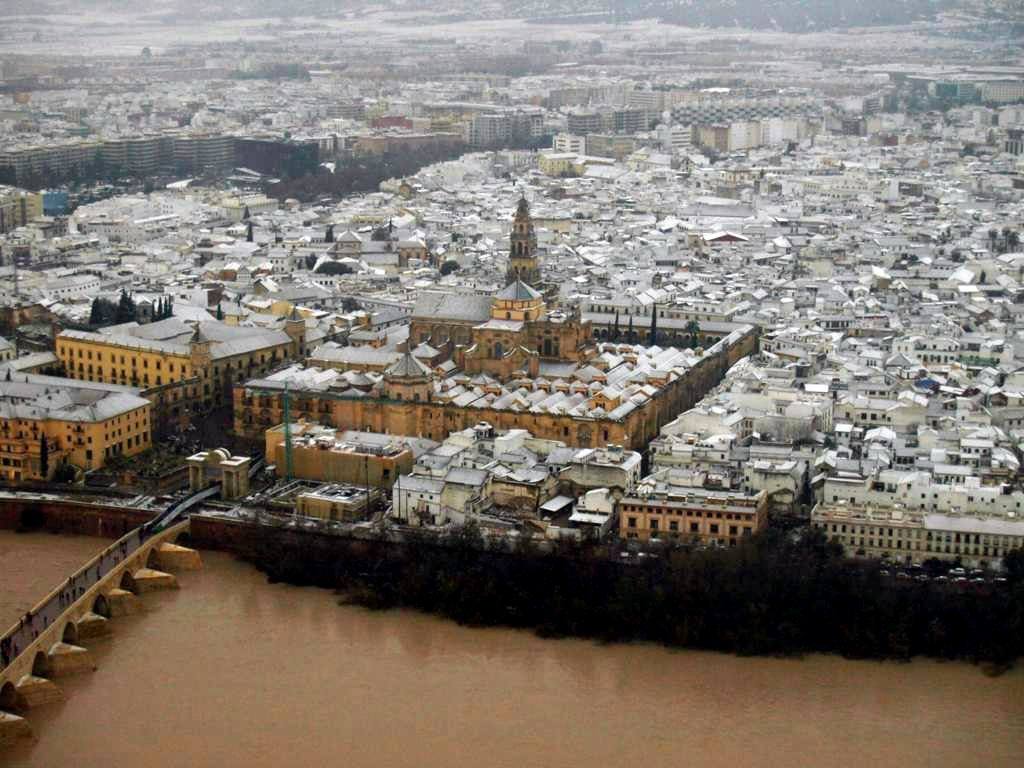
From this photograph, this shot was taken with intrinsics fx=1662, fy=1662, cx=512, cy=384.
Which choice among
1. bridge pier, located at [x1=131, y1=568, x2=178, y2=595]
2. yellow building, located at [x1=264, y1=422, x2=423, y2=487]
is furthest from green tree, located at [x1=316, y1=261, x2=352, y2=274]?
bridge pier, located at [x1=131, y1=568, x2=178, y2=595]

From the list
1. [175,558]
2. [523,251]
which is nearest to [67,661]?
[175,558]

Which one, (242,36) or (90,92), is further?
(242,36)

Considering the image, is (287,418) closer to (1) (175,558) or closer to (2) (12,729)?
(1) (175,558)

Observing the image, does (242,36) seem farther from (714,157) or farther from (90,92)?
(714,157)

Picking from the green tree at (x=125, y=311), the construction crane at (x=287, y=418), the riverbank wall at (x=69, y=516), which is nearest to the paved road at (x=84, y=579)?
the riverbank wall at (x=69, y=516)

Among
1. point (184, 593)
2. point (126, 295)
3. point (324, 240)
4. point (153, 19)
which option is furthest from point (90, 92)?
point (184, 593)
